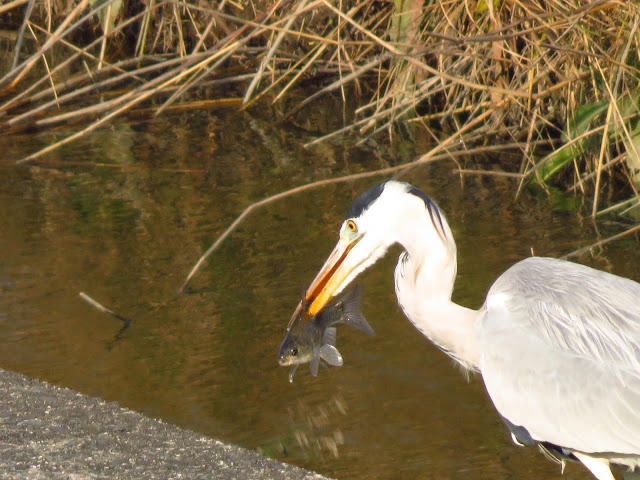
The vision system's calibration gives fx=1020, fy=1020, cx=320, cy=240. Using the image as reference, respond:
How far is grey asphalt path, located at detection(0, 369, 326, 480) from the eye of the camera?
121 inches

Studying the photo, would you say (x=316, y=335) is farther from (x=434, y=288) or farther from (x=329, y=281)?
(x=434, y=288)

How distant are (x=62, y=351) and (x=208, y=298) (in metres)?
0.91

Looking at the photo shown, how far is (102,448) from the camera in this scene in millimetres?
3256

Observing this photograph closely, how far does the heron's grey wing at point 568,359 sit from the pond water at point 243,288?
0.46 metres

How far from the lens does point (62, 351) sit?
484cm

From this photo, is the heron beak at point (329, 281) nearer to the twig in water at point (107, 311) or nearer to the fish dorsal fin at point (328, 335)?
the fish dorsal fin at point (328, 335)

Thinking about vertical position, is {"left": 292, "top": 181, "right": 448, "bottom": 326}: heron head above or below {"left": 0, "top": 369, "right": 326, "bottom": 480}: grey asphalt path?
above

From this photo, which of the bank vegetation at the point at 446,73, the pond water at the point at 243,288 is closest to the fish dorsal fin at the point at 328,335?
the pond water at the point at 243,288

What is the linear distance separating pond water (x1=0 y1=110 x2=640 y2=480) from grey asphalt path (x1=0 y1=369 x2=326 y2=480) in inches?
25.7

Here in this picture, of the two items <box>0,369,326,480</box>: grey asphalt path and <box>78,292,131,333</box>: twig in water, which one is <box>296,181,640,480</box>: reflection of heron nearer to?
<box>0,369,326,480</box>: grey asphalt path

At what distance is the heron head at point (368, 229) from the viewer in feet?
12.1

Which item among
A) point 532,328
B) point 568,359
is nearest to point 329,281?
point 532,328

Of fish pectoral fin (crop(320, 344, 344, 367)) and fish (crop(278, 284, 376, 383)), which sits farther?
fish pectoral fin (crop(320, 344, 344, 367))

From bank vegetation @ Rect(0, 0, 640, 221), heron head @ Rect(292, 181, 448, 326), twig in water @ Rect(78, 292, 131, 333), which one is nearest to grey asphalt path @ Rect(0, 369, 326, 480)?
heron head @ Rect(292, 181, 448, 326)
